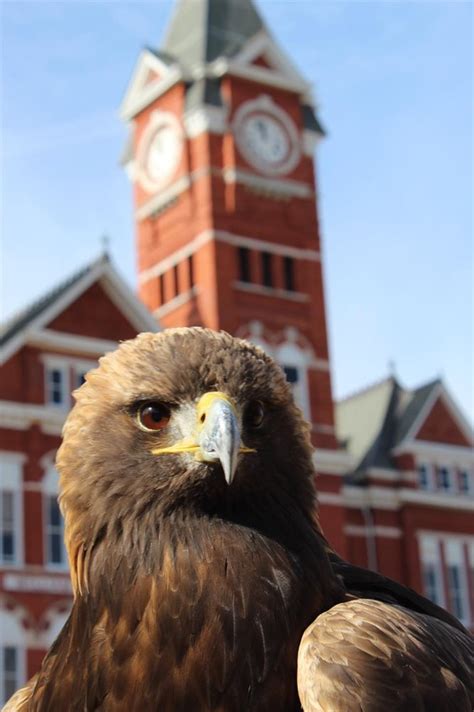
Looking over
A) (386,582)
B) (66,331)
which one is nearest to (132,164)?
(66,331)

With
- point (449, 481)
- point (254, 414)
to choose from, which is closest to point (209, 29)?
point (449, 481)

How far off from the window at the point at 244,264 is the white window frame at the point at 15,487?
30.1 ft

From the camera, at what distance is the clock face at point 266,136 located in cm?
3628

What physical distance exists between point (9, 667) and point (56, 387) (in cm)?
625

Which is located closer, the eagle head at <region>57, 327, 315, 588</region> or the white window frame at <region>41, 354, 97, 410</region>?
the eagle head at <region>57, 327, 315, 588</region>

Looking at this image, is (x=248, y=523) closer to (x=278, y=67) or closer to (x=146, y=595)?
(x=146, y=595)

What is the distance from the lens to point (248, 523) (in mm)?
3303

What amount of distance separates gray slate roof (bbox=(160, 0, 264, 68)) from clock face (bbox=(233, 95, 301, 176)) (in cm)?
176

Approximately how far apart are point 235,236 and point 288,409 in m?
31.8

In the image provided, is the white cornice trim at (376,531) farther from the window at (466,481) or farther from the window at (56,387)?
the window at (56,387)

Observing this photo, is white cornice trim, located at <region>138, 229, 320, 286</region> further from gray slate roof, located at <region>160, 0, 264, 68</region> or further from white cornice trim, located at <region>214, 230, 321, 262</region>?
gray slate roof, located at <region>160, 0, 264, 68</region>

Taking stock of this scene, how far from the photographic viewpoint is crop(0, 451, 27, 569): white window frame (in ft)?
92.5

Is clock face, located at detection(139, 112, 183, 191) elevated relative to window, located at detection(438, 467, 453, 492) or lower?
elevated

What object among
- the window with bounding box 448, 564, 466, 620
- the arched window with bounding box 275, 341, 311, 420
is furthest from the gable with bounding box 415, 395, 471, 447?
the arched window with bounding box 275, 341, 311, 420
